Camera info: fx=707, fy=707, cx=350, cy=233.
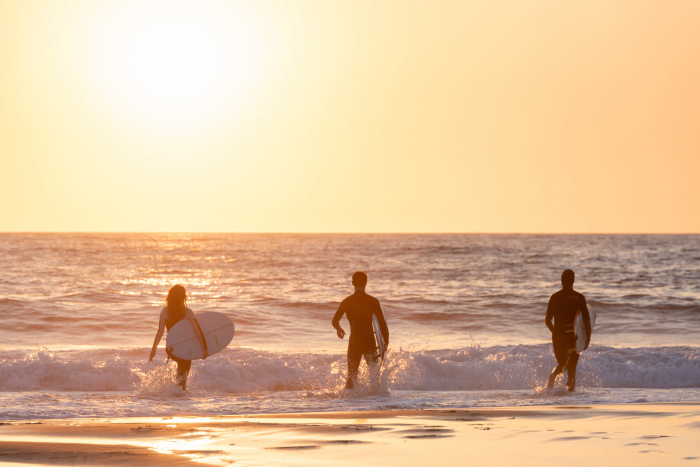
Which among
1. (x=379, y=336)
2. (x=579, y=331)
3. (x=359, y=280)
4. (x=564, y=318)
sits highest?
(x=359, y=280)

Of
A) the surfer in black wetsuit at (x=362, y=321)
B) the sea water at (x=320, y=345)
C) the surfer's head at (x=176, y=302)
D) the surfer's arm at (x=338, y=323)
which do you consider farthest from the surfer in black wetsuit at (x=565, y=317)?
the surfer's head at (x=176, y=302)

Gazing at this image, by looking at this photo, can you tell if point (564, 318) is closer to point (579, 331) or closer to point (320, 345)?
point (579, 331)

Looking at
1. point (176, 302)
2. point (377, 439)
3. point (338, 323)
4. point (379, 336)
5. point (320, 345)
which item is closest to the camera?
point (377, 439)

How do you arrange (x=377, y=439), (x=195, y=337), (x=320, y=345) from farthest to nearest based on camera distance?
(x=320, y=345), (x=195, y=337), (x=377, y=439)

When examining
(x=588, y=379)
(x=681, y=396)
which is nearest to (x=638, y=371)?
(x=588, y=379)

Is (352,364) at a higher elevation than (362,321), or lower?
lower

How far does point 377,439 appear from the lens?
6.86 meters

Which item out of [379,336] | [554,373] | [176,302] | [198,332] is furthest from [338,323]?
[554,373]

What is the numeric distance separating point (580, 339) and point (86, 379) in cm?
793

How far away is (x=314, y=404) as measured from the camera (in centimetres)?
955

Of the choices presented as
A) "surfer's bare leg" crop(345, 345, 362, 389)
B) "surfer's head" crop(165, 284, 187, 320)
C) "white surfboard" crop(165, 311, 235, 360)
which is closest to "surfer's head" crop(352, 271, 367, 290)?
"surfer's bare leg" crop(345, 345, 362, 389)

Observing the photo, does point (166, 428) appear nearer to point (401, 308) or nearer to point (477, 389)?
point (477, 389)

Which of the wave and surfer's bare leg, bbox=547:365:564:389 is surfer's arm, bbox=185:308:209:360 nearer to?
the wave

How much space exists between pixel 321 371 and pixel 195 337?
313cm
